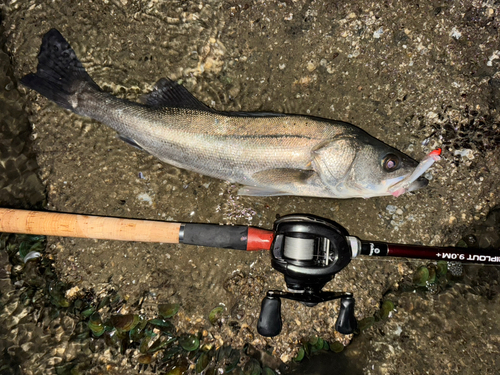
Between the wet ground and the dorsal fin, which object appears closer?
the dorsal fin

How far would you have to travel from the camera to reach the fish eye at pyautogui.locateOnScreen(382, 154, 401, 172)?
2.79m

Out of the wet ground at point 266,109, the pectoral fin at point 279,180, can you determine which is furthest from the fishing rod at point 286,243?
the wet ground at point 266,109

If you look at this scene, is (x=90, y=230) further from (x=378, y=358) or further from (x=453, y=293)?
(x=453, y=293)

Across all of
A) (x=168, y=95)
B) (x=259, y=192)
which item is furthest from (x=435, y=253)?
(x=168, y=95)

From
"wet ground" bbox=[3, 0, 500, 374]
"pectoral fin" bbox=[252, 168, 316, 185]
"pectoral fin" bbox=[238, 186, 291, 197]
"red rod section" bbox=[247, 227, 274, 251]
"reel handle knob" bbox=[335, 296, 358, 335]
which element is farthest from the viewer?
"wet ground" bbox=[3, 0, 500, 374]

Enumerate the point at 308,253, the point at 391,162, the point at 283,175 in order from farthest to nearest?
the point at 283,175 < the point at 391,162 < the point at 308,253

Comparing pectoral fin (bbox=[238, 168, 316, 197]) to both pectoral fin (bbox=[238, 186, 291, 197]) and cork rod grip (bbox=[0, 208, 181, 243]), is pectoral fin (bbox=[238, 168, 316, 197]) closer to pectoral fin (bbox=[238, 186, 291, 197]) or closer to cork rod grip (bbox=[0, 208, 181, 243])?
pectoral fin (bbox=[238, 186, 291, 197])

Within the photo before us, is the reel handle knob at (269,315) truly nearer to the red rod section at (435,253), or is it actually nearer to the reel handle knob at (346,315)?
the reel handle knob at (346,315)

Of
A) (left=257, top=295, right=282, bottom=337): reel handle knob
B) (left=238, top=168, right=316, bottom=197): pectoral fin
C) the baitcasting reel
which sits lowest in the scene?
(left=257, top=295, right=282, bottom=337): reel handle knob

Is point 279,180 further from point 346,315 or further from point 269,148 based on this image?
point 346,315

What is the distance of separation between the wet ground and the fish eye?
1.99 ft

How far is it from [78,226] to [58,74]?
1573 mm

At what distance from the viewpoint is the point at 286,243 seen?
2492 mm

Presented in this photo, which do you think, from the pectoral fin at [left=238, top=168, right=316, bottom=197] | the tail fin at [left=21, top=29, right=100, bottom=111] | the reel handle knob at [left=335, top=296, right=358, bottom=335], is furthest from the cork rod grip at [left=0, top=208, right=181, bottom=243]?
the reel handle knob at [left=335, top=296, right=358, bottom=335]
